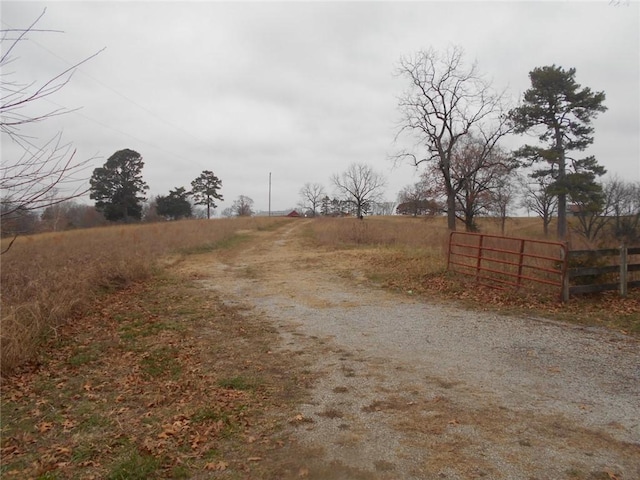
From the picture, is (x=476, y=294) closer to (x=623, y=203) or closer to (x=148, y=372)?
(x=148, y=372)

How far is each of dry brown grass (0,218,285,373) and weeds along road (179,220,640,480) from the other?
4.15 meters

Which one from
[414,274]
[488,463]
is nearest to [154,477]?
[488,463]

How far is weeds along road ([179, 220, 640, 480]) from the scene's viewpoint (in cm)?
322

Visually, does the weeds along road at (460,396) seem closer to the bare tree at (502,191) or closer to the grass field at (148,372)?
the grass field at (148,372)

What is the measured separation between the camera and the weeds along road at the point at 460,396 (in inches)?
127

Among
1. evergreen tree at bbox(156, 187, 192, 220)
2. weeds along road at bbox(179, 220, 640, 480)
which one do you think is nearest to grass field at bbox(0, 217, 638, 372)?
weeds along road at bbox(179, 220, 640, 480)

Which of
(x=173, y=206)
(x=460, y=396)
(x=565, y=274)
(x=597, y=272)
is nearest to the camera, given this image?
(x=460, y=396)

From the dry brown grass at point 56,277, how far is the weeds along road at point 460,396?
13.6 ft

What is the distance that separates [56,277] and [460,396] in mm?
10387

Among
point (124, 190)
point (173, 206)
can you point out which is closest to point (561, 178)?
point (124, 190)

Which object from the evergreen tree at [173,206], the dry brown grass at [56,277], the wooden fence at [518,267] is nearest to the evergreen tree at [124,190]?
the evergreen tree at [173,206]

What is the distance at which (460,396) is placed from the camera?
4.47 metres

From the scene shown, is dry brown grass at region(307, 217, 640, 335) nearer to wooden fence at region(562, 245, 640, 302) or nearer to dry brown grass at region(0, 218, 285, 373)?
wooden fence at region(562, 245, 640, 302)

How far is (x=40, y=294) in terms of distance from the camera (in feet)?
27.1
